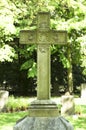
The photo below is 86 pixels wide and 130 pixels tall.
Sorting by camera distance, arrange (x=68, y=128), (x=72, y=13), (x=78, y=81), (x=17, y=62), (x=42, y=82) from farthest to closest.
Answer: (x=78, y=81)
(x=17, y=62)
(x=72, y=13)
(x=42, y=82)
(x=68, y=128)

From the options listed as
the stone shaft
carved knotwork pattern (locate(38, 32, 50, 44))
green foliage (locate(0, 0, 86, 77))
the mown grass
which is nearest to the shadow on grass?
the mown grass

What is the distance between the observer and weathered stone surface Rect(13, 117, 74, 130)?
7219 mm

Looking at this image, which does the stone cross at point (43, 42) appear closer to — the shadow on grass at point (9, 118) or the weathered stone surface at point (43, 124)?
the weathered stone surface at point (43, 124)

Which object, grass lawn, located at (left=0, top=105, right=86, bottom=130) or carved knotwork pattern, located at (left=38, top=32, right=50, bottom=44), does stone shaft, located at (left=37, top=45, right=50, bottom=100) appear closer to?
carved knotwork pattern, located at (left=38, top=32, right=50, bottom=44)

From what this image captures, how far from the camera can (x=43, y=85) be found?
7766 millimetres

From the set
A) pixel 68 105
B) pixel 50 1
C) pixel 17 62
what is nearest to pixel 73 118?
pixel 68 105

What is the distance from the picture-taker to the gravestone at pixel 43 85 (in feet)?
23.9

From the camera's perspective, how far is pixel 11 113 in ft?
53.3

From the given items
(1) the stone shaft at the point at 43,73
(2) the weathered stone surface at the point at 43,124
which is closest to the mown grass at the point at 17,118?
(1) the stone shaft at the point at 43,73

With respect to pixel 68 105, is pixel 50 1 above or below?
above

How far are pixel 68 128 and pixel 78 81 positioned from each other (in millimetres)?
26787

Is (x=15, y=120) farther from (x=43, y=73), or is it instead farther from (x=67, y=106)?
(x=43, y=73)

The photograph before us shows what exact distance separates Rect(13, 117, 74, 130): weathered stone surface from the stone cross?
528 mm

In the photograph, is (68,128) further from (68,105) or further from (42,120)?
(68,105)
